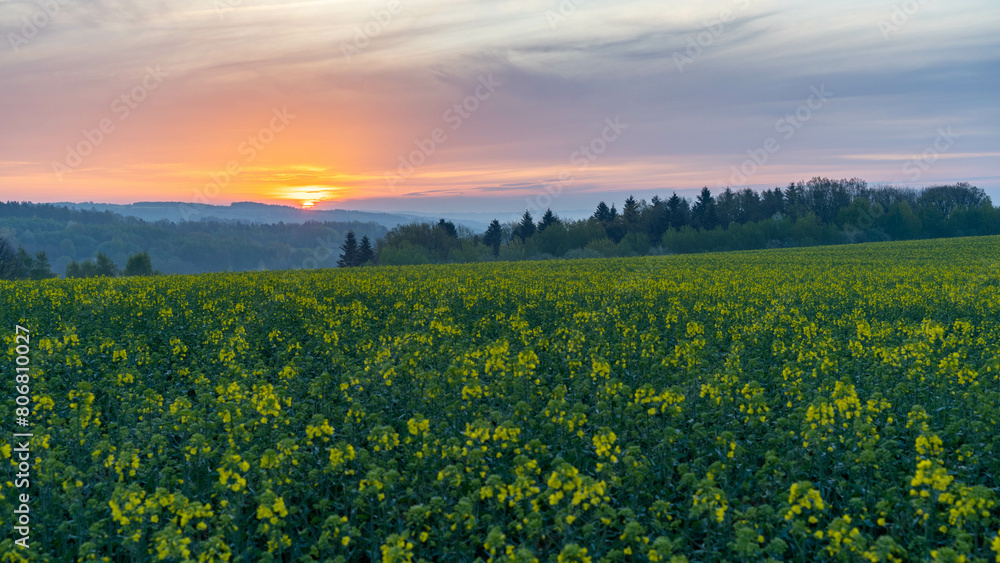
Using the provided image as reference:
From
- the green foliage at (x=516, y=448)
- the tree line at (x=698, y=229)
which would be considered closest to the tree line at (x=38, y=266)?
the tree line at (x=698, y=229)

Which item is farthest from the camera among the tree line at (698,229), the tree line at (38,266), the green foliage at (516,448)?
the tree line at (698,229)

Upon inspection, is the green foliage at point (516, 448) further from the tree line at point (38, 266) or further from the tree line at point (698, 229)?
the tree line at point (698, 229)

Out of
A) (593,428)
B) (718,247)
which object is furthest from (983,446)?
(718,247)

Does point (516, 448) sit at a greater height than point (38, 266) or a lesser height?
lesser

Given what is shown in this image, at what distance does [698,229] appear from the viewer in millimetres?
104938

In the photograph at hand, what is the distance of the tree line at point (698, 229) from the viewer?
97625 millimetres

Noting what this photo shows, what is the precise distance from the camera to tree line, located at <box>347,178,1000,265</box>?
320 feet

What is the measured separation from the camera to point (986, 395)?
331 inches

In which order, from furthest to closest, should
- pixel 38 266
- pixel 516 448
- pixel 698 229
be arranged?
pixel 698 229 < pixel 38 266 < pixel 516 448

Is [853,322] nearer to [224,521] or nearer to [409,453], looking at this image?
[409,453]

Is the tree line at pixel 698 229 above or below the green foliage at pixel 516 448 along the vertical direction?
above

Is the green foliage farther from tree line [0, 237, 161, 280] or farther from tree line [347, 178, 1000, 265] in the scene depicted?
tree line [347, 178, 1000, 265]

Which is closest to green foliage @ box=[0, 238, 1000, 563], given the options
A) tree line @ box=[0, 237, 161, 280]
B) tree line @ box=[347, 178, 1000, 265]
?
tree line @ box=[0, 237, 161, 280]

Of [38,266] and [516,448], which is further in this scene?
[38,266]
